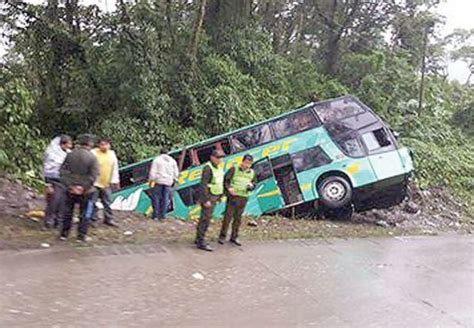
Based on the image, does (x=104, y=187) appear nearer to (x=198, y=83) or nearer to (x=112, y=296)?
(x=112, y=296)

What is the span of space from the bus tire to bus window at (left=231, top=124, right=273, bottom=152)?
5.83 ft

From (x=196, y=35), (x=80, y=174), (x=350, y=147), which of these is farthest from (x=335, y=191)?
(x=196, y=35)

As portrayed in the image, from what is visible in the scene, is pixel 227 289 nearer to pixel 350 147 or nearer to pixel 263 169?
pixel 263 169

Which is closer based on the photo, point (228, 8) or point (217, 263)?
point (217, 263)

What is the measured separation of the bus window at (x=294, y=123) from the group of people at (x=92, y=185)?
15.6 ft

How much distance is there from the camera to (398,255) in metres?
10.8

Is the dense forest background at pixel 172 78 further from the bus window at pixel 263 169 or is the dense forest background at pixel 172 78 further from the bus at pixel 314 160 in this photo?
the bus window at pixel 263 169

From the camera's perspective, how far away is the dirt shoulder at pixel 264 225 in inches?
340

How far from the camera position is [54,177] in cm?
887

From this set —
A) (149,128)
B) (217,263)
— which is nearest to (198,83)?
(149,128)

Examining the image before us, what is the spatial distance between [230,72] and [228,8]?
285cm

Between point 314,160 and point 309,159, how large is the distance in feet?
0.40

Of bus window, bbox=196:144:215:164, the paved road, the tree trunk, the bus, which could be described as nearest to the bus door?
the bus

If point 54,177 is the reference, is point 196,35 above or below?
above
